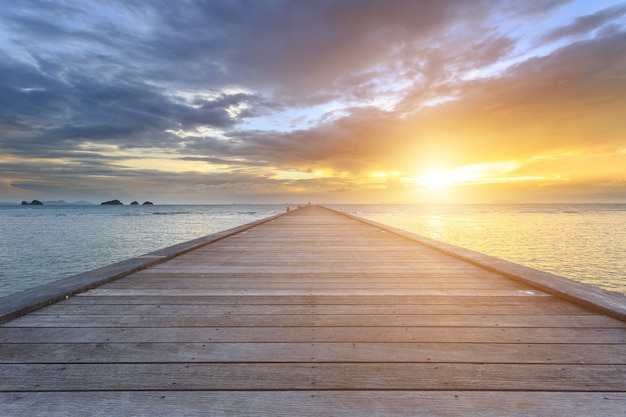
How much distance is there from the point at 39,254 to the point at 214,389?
1411 cm

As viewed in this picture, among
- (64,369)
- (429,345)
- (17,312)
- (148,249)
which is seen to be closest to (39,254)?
(148,249)

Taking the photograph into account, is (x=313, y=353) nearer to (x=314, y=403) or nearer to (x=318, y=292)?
(x=314, y=403)

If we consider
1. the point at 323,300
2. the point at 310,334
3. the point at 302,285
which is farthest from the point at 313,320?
the point at 302,285

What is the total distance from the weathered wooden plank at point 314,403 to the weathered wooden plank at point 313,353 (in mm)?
322

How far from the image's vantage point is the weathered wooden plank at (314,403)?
149 cm

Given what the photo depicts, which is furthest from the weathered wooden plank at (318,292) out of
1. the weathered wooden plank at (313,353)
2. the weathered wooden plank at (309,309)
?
the weathered wooden plank at (313,353)

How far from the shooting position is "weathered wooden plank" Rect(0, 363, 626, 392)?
5.54ft

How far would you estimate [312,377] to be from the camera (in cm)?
178

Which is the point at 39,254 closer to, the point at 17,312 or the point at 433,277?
the point at 17,312

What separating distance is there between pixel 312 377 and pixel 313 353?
0.89ft

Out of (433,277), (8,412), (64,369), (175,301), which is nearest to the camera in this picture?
(8,412)

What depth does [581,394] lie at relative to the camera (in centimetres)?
163

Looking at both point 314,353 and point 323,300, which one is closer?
point 314,353

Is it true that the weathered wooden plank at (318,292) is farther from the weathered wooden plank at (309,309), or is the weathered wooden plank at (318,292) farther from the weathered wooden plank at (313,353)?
the weathered wooden plank at (313,353)
